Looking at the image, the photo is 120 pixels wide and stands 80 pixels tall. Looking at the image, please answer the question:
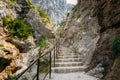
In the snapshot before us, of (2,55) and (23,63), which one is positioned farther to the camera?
(23,63)

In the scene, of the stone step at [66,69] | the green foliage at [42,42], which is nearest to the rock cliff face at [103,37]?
the stone step at [66,69]

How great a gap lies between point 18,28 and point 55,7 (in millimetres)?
72723

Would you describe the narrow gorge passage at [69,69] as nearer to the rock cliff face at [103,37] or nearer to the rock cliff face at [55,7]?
the rock cliff face at [103,37]

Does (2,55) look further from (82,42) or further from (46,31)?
(46,31)

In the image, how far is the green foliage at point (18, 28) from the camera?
12609mm

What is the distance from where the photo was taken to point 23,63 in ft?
36.7

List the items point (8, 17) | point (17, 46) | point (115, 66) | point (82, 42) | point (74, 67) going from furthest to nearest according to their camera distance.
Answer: point (8, 17), point (17, 46), point (82, 42), point (74, 67), point (115, 66)

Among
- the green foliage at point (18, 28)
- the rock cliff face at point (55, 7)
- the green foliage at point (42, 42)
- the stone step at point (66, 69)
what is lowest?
the stone step at point (66, 69)

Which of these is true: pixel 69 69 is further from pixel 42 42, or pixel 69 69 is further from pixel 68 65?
pixel 42 42

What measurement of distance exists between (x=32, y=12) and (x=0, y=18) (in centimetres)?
326

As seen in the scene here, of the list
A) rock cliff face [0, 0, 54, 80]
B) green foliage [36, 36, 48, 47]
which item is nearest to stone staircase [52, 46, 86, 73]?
rock cliff face [0, 0, 54, 80]

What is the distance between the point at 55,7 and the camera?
277ft

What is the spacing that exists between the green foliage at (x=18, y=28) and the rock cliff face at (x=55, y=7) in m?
45.3

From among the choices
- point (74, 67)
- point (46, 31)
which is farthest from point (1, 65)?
point (46, 31)
